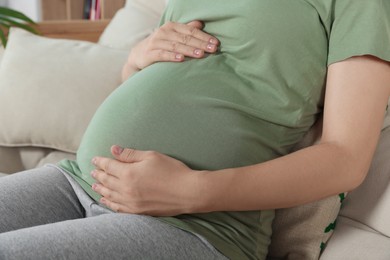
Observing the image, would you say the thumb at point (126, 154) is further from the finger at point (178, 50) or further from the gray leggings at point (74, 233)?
the finger at point (178, 50)

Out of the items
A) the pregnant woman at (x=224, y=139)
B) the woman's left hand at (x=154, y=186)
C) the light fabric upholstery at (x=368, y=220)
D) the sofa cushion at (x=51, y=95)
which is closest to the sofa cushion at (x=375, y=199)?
the light fabric upholstery at (x=368, y=220)

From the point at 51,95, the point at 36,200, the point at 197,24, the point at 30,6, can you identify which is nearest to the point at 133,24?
the point at 51,95

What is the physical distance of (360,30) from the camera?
107 cm

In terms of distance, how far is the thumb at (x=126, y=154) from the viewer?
1.07 metres

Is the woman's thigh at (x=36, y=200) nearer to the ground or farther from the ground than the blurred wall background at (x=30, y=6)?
farther from the ground

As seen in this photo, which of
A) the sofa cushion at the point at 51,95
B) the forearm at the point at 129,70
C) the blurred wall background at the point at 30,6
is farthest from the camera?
the blurred wall background at the point at 30,6

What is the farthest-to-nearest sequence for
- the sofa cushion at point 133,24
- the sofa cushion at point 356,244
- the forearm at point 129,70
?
the sofa cushion at point 133,24 < the forearm at point 129,70 < the sofa cushion at point 356,244

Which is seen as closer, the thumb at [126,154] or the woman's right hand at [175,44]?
the thumb at [126,154]

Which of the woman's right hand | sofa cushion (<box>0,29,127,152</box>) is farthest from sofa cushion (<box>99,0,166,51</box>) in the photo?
the woman's right hand

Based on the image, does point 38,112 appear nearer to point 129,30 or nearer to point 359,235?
point 129,30

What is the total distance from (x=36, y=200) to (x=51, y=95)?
596 millimetres

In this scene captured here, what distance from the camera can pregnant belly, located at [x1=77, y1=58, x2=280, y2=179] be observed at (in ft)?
3.55

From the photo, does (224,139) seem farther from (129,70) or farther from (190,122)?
(129,70)

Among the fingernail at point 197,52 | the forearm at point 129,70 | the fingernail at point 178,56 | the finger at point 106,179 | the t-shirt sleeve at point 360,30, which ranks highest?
the t-shirt sleeve at point 360,30
